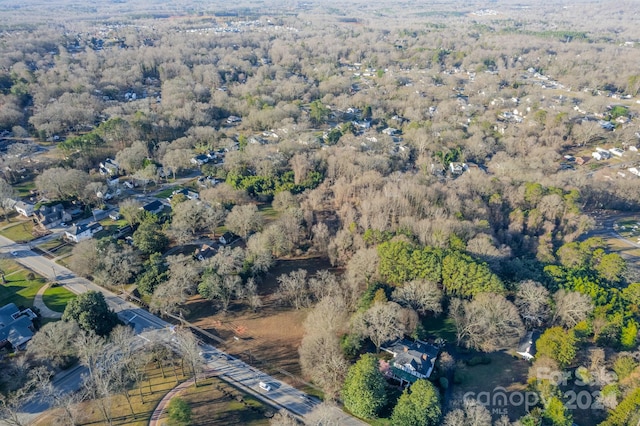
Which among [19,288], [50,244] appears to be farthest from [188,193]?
[19,288]

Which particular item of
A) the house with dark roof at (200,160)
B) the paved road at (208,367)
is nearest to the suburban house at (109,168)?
the house with dark roof at (200,160)

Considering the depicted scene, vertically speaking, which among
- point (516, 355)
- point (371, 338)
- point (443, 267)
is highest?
point (443, 267)

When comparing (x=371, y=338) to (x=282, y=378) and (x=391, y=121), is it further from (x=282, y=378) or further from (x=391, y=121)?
(x=391, y=121)

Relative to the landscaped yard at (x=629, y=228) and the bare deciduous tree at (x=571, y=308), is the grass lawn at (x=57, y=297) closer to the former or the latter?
the bare deciduous tree at (x=571, y=308)

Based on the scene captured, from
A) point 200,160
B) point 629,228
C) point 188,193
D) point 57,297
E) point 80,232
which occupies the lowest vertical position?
point 629,228

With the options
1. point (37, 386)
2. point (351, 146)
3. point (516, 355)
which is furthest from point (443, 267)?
point (351, 146)

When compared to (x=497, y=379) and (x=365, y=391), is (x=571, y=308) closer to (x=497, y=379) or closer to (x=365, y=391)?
(x=497, y=379)
